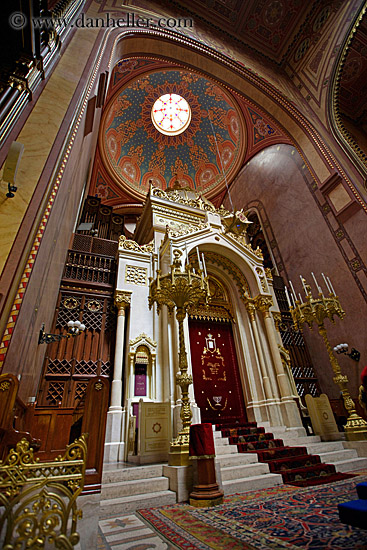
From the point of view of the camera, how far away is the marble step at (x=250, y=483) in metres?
3.35

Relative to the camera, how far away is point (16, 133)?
→ 338 cm

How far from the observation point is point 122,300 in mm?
6965

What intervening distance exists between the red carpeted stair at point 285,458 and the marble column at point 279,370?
876 millimetres

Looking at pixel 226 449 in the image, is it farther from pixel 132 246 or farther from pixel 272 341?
pixel 132 246

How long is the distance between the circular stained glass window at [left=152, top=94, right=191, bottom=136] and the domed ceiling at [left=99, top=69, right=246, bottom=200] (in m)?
0.26

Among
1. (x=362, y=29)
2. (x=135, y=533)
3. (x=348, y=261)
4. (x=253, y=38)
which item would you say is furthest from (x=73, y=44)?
(x=362, y=29)

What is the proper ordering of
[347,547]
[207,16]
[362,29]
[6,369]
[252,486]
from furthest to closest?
1. [207,16]
2. [362,29]
3. [252,486]
4. [6,369]
5. [347,547]

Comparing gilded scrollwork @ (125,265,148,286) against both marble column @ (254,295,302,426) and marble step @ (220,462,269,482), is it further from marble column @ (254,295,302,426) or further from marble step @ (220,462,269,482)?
marble step @ (220,462,269,482)

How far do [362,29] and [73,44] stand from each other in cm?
1135

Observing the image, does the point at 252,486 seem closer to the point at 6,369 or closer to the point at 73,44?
the point at 6,369

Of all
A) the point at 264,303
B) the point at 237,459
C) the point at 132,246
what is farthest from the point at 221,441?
the point at 132,246

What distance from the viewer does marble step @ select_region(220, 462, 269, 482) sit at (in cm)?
370

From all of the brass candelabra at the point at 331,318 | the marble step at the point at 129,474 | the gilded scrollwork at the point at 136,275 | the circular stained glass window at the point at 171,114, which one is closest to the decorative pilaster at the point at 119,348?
the gilded scrollwork at the point at 136,275

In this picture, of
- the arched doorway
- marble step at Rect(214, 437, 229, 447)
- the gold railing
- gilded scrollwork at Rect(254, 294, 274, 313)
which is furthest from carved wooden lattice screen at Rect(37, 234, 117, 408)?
the gold railing
